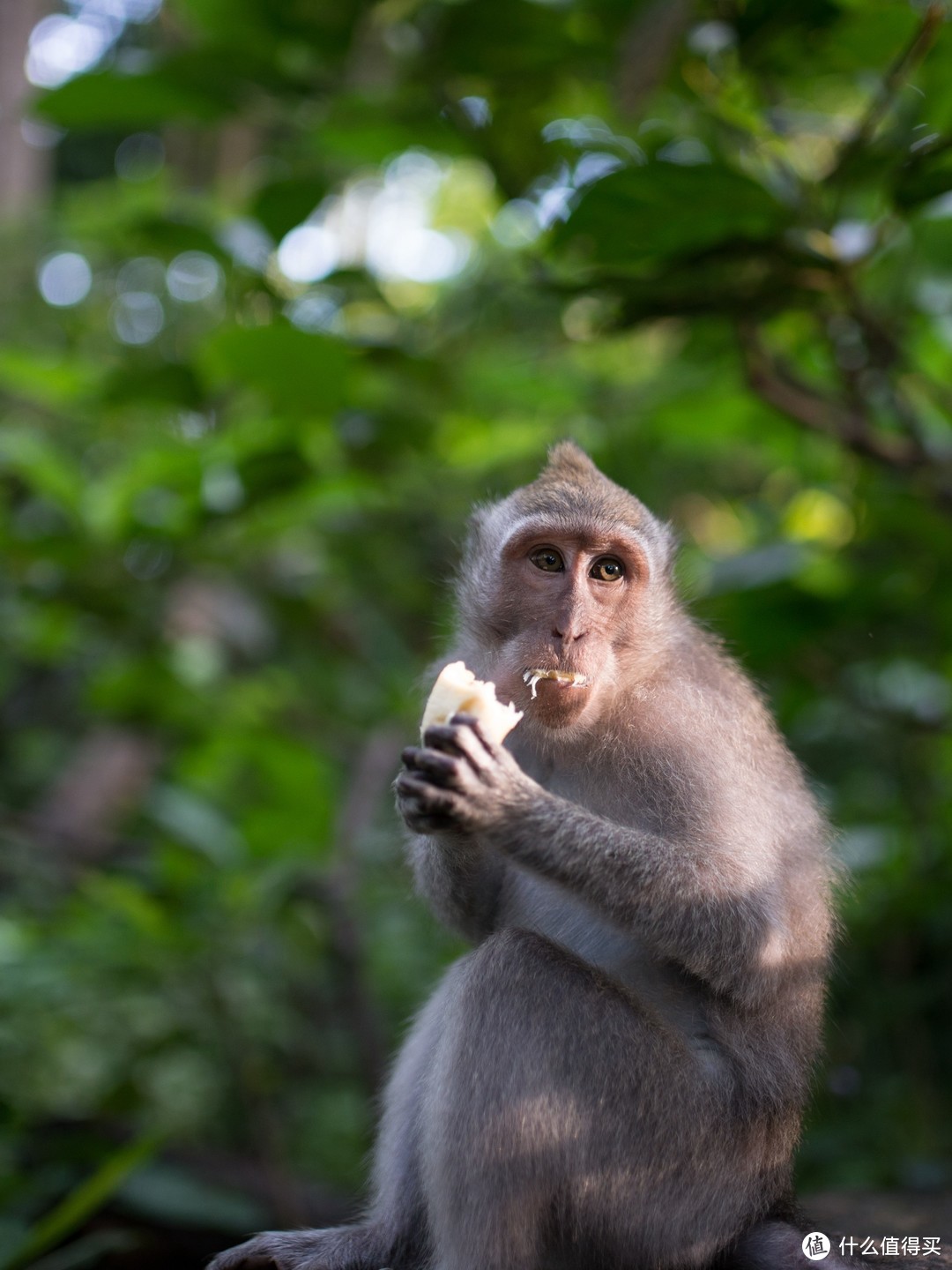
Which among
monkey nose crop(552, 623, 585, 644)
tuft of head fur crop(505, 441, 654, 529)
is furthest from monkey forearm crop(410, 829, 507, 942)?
tuft of head fur crop(505, 441, 654, 529)

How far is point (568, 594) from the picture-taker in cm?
368

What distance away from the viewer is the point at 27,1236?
13.9ft

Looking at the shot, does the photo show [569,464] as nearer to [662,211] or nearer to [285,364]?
[662,211]

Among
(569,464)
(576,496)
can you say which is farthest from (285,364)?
(576,496)

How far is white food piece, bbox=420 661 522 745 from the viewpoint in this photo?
3109 millimetres

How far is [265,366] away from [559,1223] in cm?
319

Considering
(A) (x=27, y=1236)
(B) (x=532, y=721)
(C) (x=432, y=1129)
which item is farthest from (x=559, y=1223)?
(A) (x=27, y=1236)

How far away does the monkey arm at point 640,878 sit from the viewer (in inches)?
123

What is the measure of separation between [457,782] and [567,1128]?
93cm

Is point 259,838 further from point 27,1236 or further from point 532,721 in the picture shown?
point 532,721

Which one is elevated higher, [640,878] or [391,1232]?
[640,878]

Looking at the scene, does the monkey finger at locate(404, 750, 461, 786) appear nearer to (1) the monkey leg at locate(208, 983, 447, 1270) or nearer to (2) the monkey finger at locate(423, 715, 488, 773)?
(2) the monkey finger at locate(423, 715, 488, 773)

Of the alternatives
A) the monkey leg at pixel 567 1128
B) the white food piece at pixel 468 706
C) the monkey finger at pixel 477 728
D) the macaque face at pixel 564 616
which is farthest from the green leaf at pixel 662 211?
the monkey leg at pixel 567 1128

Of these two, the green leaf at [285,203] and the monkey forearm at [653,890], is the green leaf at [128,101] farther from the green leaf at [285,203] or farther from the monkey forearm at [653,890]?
the monkey forearm at [653,890]
